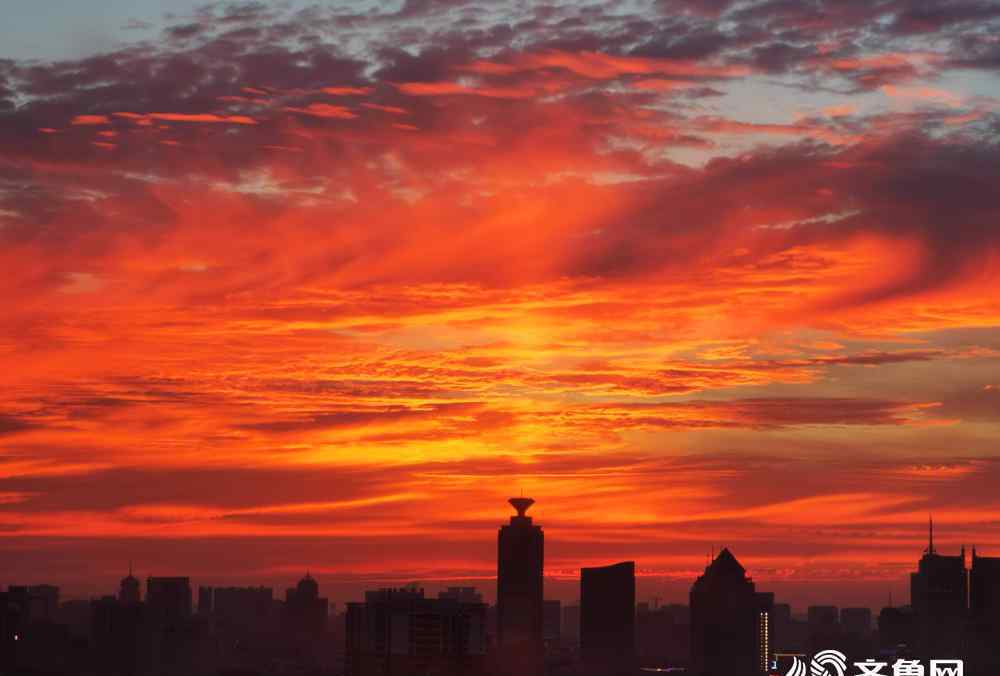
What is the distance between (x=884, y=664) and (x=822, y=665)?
2.55m

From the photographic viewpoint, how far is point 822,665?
71688mm

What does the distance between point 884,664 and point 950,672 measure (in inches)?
141

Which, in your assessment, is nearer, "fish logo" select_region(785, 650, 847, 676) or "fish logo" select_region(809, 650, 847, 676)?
"fish logo" select_region(785, 650, 847, 676)

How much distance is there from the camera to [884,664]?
71.4m

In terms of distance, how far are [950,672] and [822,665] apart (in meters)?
5.86

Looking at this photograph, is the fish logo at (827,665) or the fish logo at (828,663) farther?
the fish logo at (828,663)

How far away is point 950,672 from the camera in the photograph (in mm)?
72938

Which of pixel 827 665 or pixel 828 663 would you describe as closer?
pixel 828 663
